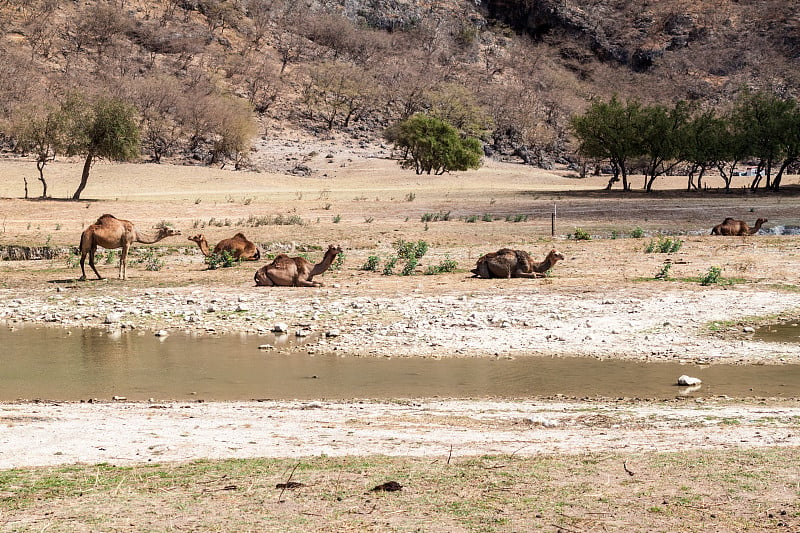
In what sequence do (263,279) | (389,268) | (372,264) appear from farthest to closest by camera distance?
1. (372,264)
2. (389,268)
3. (263,279)

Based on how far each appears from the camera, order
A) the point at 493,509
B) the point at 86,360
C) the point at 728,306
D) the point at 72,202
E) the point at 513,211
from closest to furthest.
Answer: the point at 493,509, the point at 86,360, the point at 728,306, the point at 513,211, the point at 72,202

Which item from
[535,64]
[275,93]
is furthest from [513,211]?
[535,64]

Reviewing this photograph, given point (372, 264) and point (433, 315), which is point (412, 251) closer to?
point (372, 264)

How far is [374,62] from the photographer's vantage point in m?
136

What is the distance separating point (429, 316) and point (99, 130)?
127 feet

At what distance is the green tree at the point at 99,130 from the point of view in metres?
49.9

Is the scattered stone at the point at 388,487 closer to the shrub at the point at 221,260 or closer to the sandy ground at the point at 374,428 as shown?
the sandy ground at the point at 374,428

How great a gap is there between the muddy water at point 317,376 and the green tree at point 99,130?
124ft

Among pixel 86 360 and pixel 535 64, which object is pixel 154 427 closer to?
pixel 86 360

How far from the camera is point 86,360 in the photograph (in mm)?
13586

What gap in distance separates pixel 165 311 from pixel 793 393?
1098cm

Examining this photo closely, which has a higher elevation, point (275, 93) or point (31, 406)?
point (275, 93)

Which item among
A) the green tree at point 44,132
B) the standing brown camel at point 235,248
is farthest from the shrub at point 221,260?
the green tree at point 44,132

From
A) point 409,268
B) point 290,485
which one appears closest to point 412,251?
point 409,268
